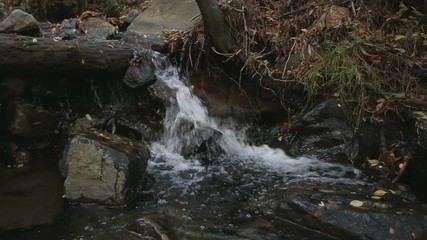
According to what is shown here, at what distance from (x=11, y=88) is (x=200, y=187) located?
265 centimetres

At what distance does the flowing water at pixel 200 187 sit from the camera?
3.50 meters

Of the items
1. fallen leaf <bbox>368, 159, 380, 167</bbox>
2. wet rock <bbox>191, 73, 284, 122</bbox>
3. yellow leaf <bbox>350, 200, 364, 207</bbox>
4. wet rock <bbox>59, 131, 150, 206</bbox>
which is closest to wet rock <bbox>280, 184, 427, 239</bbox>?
yellow leaf <bbox>350, 200, 364, 207</bbox>

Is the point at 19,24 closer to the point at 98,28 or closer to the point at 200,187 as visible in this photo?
the point at 98,28

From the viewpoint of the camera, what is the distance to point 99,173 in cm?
396

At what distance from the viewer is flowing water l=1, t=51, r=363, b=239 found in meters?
3.50

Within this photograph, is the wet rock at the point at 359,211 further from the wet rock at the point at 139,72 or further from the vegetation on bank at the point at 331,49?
the wet rock at the point at 139,72

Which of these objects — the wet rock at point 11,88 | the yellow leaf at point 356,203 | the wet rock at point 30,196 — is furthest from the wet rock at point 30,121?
the yellow leaf at point 356,203

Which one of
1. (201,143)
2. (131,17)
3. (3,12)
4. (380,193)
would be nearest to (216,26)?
(201,143)

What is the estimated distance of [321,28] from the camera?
579cm

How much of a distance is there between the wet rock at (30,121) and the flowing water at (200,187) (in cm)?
135

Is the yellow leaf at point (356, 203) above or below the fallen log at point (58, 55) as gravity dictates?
below

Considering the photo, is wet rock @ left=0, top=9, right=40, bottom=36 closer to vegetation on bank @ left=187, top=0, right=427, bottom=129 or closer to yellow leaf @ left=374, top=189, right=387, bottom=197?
vegetation on bank @ left=187, top=0, right=427, bottom=129

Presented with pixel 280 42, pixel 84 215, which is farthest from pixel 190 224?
pixel 280 42

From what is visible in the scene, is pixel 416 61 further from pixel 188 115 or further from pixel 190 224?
pixel 190 224
